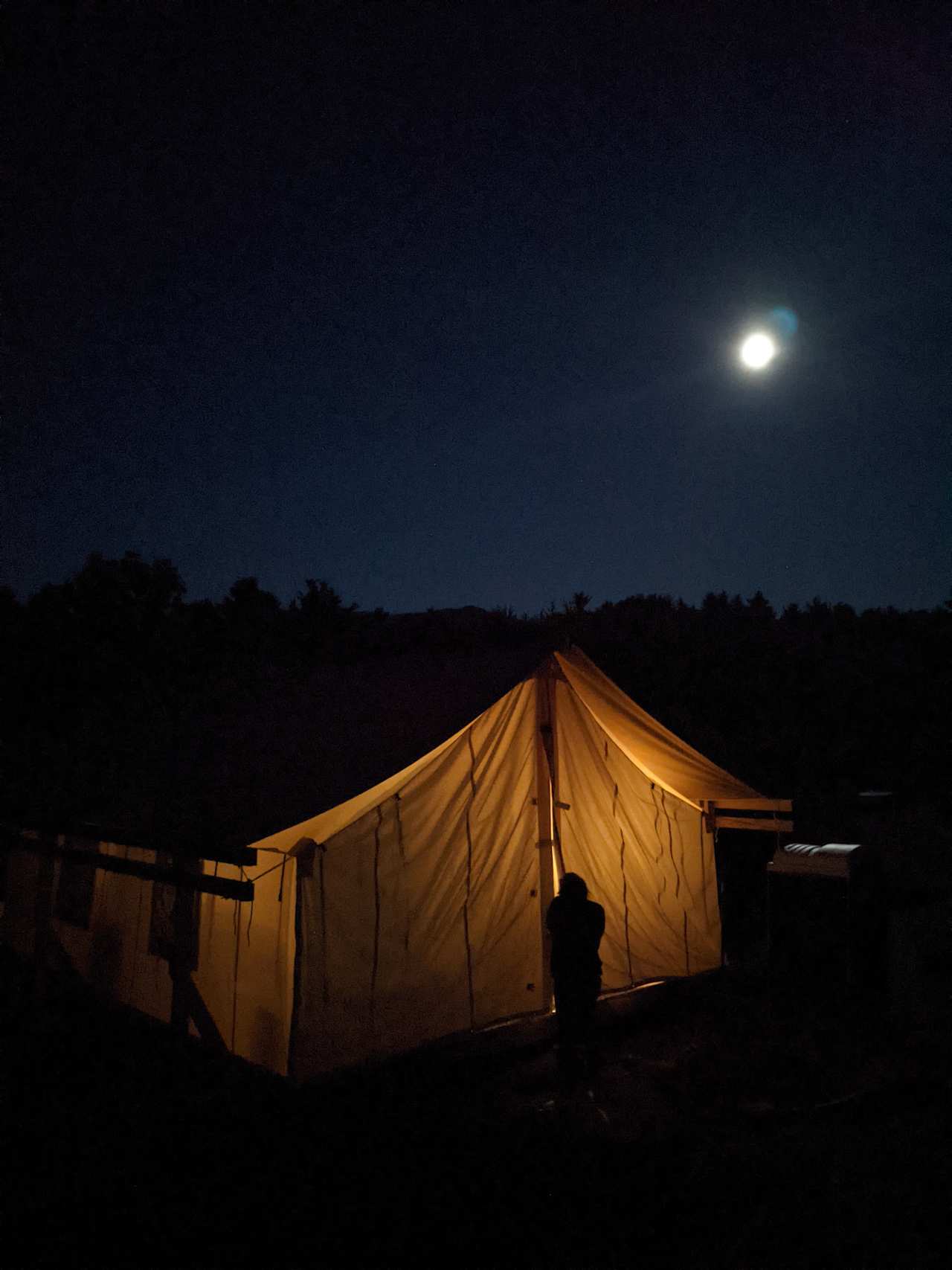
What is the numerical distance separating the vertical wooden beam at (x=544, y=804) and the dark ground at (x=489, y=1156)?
686 millimetres

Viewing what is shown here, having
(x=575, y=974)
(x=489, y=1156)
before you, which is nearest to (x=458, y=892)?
(x=575, y=974)

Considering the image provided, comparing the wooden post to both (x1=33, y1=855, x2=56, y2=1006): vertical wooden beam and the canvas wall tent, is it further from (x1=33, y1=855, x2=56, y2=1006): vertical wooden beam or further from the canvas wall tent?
(x1=33, y1=855, x2=56, y2=1006): vertical wooden beam

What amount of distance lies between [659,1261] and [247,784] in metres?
4.08

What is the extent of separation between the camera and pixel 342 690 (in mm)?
8438

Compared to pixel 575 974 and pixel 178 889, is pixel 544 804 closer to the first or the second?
pixel 575 974

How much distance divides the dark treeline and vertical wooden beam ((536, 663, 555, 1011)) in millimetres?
351

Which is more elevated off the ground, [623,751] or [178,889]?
[623,751]

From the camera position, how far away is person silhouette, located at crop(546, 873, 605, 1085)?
592 cm

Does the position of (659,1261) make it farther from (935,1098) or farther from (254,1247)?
(935,1098)

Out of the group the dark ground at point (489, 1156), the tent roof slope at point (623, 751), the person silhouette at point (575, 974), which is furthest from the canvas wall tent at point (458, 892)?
the person silhouette at point (575, 974)

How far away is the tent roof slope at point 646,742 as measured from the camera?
23.3ft

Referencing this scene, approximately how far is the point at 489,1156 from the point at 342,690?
182 inches

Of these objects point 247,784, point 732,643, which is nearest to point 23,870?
point 247,784

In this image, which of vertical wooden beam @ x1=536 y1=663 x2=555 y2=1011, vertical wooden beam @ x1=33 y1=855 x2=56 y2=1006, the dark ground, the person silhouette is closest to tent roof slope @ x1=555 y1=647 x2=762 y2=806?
vertical wooden beam @ x1=536 y1=663 x2=555 y2=1011
